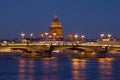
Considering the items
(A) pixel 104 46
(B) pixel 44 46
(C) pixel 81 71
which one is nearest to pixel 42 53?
(B) pixel 44 46

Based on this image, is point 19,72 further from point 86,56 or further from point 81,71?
point 86,56

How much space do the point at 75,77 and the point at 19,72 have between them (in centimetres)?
861

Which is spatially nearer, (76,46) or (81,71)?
(81,71)

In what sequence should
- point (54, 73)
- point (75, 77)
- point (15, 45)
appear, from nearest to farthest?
point (75, 77) → point (54, 73) → point (15, 45)

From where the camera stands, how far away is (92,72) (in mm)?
82375

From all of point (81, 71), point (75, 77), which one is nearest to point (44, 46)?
point (81, 71)

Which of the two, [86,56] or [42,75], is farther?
[86,56]

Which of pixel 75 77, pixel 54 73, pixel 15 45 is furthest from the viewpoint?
pixel 15 45

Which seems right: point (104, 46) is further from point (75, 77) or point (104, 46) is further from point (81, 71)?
point (75, 77)

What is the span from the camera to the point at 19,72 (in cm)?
8162

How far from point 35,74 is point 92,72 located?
6.95m

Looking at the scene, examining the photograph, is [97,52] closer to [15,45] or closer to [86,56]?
[86,56]

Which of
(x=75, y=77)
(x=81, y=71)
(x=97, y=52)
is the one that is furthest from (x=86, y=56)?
(x=75, y=77)

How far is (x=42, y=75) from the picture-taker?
254 ft
